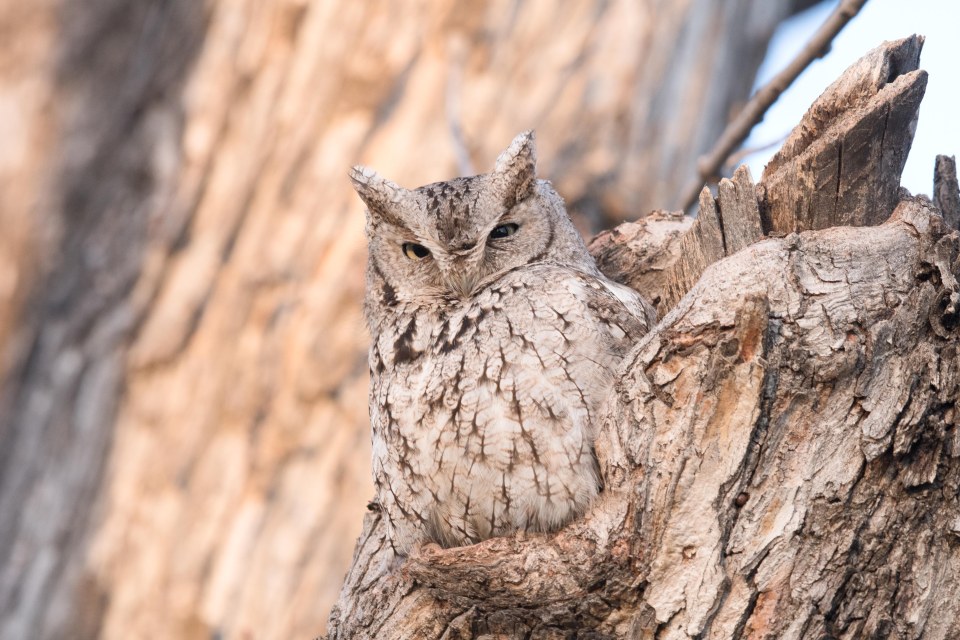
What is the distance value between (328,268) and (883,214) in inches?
124

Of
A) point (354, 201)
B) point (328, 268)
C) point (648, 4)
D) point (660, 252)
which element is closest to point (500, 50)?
point (648, 4)

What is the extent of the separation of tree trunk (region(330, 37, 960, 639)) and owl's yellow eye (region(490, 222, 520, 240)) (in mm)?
729

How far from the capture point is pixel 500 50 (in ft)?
15.0

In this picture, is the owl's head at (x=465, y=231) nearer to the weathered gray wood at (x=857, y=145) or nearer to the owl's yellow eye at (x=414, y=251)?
the owl's yellow eye at (x=414, y=251)

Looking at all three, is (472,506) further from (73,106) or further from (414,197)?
(73,106)

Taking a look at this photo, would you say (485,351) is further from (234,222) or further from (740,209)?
(234,222)

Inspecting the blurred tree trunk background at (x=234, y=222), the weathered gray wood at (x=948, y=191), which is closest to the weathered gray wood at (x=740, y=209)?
the weathered gray wood at (x=948, y=191)

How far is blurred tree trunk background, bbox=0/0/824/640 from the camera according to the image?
4.55m

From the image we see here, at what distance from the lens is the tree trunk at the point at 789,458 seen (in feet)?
6.16

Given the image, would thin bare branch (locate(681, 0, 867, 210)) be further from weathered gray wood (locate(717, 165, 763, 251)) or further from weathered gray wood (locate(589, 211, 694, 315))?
weathered gray wood (locate(717, 165, 763, 251))

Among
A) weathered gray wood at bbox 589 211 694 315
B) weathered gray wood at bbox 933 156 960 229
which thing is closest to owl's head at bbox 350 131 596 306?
weathered gray wood at bbox 589 211 694 315

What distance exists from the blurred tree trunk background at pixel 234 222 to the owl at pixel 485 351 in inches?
63.3

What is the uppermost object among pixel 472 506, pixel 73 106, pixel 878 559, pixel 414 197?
pixel 73 106

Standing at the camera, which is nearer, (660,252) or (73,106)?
(660,252)
